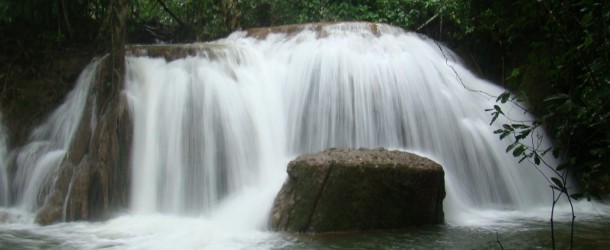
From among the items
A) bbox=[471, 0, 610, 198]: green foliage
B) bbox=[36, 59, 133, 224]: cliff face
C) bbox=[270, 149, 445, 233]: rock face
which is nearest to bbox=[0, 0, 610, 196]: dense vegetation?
bbox=[471, 0, 610, 198]: green foliage

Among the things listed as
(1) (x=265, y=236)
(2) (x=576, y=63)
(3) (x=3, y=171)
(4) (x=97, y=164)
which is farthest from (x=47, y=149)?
(2) (x=576, y=63)

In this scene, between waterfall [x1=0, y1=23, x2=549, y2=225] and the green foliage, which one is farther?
waterfall [x1=0, y1=23, x2=549, y2=225]

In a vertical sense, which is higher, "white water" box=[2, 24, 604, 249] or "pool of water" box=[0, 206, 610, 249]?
"white water" box=[2, 24, 604, 249]

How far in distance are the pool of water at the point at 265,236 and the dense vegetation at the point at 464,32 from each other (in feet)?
2.35

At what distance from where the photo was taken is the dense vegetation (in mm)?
3205

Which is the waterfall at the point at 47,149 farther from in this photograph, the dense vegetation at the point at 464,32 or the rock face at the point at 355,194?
the rock face at the point at 355,194

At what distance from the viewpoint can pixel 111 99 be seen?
6.81m

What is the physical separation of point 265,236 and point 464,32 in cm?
652

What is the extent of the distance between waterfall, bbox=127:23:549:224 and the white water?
2 centimetres

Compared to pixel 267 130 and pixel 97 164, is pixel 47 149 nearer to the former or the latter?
pixel 97 164

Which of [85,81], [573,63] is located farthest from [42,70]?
[573,63]

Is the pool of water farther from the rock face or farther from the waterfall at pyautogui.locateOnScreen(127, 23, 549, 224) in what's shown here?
the waterfall at pyautogui.locateOnScreen(127, 23, 549, 224)

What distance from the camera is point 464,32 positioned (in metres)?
10.2

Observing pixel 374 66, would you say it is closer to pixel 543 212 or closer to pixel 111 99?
pixel 543 212
